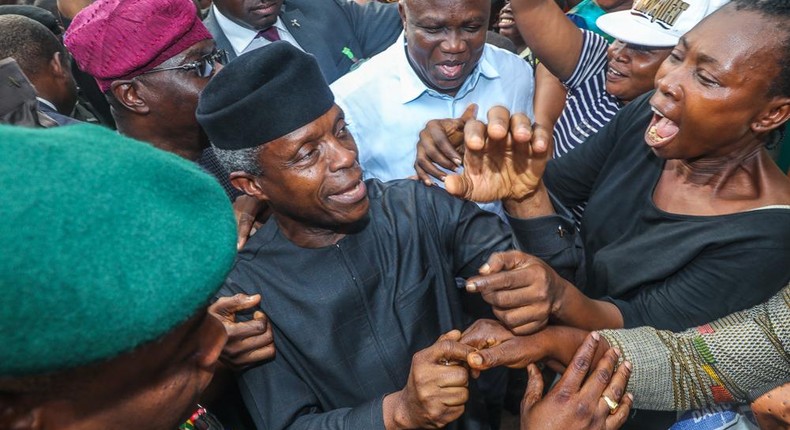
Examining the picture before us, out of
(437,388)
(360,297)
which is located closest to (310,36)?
(360,297)

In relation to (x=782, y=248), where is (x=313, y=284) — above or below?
below

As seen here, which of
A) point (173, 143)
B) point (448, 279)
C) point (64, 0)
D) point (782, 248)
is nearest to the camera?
point (782, 248)

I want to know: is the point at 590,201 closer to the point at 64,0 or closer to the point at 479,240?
the point at 479,240

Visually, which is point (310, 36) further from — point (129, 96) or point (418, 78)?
point (129, 96)

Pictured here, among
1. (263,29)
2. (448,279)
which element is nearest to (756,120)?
(448,279)

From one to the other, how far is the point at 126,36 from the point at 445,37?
55.5 inches

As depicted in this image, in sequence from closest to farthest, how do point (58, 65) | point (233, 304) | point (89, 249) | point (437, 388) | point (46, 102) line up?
point (89, 249) → point (437, 388) → point (233, 304) → point (46, 102) → point (58, 65)

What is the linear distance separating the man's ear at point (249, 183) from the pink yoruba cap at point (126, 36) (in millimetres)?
1017

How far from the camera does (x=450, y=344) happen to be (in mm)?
1545

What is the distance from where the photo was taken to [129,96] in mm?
2701

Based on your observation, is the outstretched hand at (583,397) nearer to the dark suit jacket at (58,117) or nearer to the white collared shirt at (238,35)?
the dark suit jacket at (58,117)

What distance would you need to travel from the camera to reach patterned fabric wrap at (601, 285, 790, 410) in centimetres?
176

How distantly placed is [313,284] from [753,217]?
52.9 inches

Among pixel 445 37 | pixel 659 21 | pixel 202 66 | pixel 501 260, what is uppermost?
pixel 659 21
